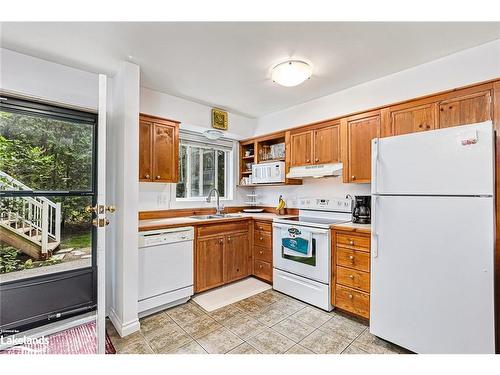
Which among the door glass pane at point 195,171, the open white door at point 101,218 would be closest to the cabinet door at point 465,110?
the open white door at point 101,218

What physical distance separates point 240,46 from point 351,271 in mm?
2272

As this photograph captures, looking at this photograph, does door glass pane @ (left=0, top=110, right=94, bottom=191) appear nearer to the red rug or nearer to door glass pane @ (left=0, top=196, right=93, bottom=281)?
door glass pane @ (left=0, top=196, right=93, bottom=281)

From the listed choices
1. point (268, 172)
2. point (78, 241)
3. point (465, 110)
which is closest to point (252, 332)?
point (78, 241)

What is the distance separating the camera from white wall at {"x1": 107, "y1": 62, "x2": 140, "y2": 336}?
83.7 inches

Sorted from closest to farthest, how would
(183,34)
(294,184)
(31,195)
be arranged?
(183,34), (31,195), (294,184)

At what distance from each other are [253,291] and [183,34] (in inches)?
109

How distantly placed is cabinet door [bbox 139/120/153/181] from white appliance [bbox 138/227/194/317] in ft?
2.23

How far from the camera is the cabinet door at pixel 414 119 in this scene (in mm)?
2166
